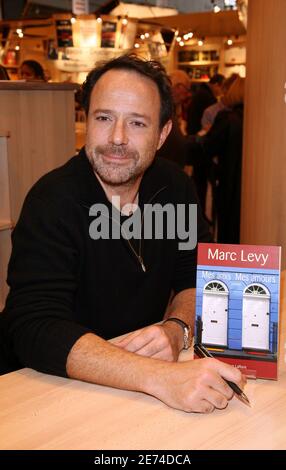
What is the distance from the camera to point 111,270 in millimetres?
1602

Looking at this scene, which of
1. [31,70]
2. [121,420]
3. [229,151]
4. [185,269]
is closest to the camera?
[121,420]

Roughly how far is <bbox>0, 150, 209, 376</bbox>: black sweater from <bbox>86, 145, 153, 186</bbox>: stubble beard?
0.11 ft

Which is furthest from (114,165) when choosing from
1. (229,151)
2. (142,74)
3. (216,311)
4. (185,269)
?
(229,151)

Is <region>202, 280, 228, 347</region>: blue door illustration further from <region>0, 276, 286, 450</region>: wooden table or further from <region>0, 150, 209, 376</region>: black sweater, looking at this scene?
<region>0, 150, 209, 376</region>: black sweater

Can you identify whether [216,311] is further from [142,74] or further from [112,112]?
[142,74]

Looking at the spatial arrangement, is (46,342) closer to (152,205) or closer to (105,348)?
(105,348)

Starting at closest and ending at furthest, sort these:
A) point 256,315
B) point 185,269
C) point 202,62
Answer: point 256,315
point 185,269
point 202,62

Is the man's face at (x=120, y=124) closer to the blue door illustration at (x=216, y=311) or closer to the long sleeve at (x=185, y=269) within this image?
the long sleeve at (x=185, y=269)

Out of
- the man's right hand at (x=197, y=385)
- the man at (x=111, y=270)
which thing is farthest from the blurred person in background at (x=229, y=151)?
the man's right hand at (x=197, y=385)

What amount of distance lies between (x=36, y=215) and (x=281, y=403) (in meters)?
0.78

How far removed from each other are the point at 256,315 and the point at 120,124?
70cm

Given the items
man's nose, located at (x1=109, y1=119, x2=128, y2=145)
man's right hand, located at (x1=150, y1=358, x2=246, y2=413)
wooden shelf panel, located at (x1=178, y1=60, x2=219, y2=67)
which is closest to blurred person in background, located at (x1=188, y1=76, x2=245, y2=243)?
man's nose, located at (x1=109, y1=119, x2=128, y2=145)

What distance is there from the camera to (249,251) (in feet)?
3.94

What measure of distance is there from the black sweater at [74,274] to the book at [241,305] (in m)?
0.30
